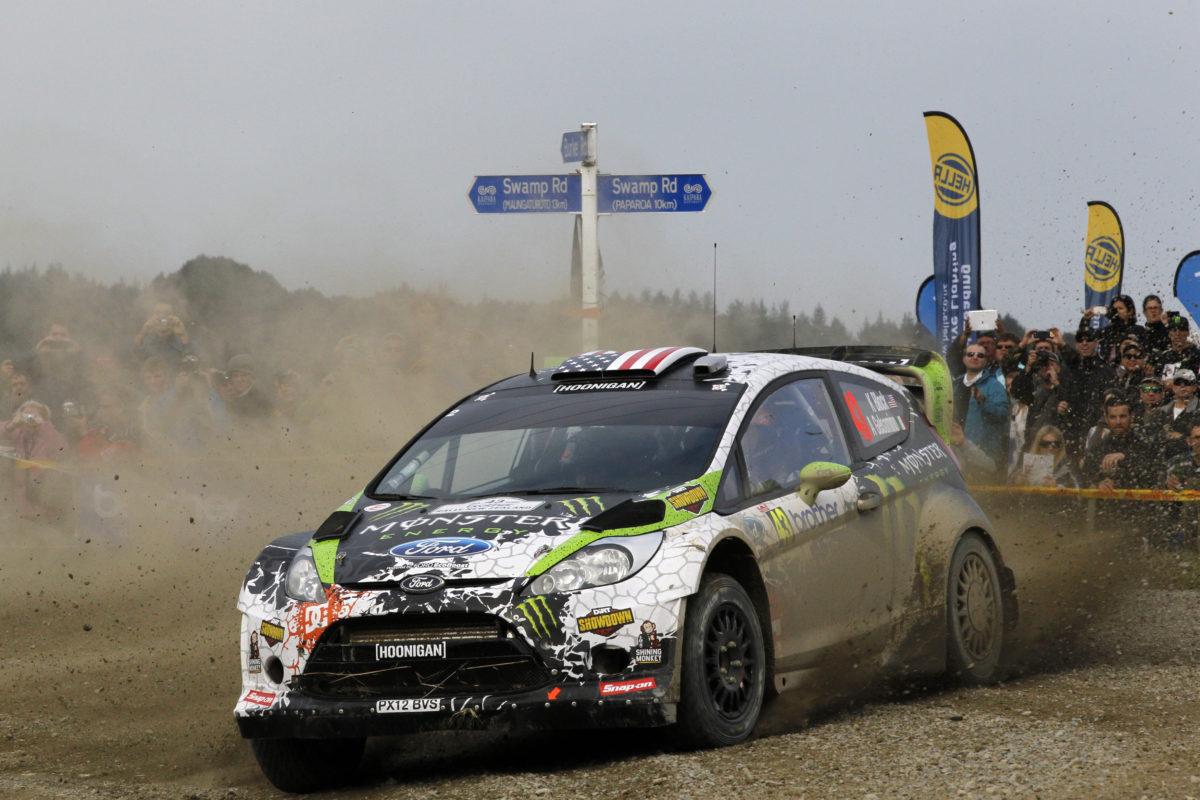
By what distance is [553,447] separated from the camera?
20.7 ft

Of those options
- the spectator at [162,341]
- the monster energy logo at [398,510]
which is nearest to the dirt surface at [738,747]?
the monster energy logo at [398,510]

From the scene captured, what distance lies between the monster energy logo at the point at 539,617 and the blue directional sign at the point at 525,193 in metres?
10.1

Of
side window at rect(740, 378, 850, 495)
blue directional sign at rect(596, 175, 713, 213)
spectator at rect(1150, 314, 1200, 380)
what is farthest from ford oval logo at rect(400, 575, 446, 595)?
blue directional sign at rect(596, 175, 713, 213)

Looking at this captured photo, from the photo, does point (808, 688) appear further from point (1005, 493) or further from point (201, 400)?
point (201, 400)

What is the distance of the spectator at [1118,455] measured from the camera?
1149cm

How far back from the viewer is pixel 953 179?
1622cm

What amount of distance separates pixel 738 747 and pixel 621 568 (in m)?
0.81

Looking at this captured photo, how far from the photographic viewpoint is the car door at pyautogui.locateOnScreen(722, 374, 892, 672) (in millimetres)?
5906

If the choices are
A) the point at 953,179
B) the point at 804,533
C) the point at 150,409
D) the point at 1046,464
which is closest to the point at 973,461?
the point at 1046,464

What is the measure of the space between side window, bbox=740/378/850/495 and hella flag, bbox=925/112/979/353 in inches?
339

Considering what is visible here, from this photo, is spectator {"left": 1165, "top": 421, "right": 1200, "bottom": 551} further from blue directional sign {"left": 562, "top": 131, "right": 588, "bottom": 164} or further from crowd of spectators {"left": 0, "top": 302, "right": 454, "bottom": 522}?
crowd of spectators {"left": 0, "top": 302, "right": 454, "bottom": 522}

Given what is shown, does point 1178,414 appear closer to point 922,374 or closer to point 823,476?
point 922,374

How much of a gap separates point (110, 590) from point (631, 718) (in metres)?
7.16

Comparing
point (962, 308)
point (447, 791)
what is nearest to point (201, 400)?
point (962, 308)
